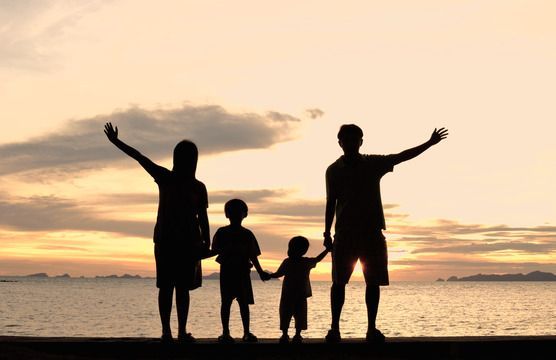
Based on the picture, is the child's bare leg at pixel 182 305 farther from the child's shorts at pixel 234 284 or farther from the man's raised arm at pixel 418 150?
the man's raised arm at pixel 418 150

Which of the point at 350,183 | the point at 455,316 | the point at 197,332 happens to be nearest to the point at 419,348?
the point at 350,183

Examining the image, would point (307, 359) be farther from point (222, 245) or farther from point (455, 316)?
point (455, 316)

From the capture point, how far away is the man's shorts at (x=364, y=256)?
28.5 ft

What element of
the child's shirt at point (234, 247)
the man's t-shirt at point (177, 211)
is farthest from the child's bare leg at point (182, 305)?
the child's shirt at point (234, 247)

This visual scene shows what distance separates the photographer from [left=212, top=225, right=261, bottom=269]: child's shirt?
30.6 ft

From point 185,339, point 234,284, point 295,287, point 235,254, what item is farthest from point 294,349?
point 295,287

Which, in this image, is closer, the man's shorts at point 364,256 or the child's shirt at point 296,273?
the man's shorts at point 364,256

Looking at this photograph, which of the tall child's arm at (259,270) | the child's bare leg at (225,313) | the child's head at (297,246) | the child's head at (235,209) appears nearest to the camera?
the child's bare leg at (225,313)

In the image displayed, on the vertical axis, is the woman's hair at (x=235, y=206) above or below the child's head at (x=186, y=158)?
below

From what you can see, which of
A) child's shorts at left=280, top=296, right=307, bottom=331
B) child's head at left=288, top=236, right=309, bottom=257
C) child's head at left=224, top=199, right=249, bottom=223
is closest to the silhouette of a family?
child's head at left=224, top=199, right=249, bottom=223

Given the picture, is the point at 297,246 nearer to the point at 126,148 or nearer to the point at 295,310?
the point at 295,310

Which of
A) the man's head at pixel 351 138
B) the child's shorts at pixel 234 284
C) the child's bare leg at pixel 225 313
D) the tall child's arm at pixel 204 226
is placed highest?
the man's head at pixel 351 138

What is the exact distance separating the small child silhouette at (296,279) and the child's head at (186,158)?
1.90 metres

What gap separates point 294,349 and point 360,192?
1882mm
